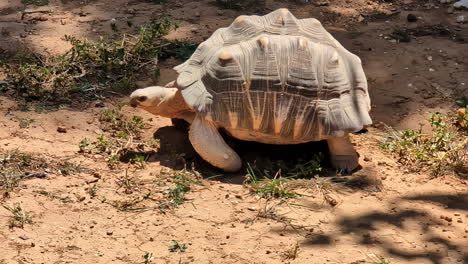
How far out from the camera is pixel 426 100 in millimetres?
6547

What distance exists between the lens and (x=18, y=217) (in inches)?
165

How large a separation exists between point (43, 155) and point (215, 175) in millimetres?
1373

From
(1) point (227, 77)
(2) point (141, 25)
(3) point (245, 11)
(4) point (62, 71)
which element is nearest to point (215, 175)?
(1) point (227, 77)

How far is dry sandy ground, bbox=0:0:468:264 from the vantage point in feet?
13.4

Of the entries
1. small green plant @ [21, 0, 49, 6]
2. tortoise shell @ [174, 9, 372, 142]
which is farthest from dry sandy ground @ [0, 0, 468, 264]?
small green plant @ [21, 0, 49, 6]

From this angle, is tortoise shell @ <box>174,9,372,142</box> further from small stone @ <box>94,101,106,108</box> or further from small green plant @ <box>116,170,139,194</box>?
small stone @ <box>94,101,106,108</box>

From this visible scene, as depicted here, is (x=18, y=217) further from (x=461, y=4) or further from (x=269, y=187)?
(x=461, y=4)

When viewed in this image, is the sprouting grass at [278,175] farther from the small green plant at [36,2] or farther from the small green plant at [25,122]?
the small green plant at [36,2]

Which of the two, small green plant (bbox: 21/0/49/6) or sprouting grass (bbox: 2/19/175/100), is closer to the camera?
A: sprouting grass (bbox: 2/19/175/100)

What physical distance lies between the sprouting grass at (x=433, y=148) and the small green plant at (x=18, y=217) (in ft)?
10.1

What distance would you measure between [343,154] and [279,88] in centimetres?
82

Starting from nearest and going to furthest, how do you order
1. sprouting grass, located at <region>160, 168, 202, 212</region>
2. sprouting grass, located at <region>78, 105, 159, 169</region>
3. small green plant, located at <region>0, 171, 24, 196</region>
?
small green plant, located at <region>0, 171, 24, 196</region> < sprouting grass, located at <region>160, 168, 202, 212</region> < sprouting grass, located at <region>78, 105, 159, 169</region>

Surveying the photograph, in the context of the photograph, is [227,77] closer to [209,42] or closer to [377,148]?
[209,42]

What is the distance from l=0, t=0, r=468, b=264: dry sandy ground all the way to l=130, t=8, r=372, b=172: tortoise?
0.36m
